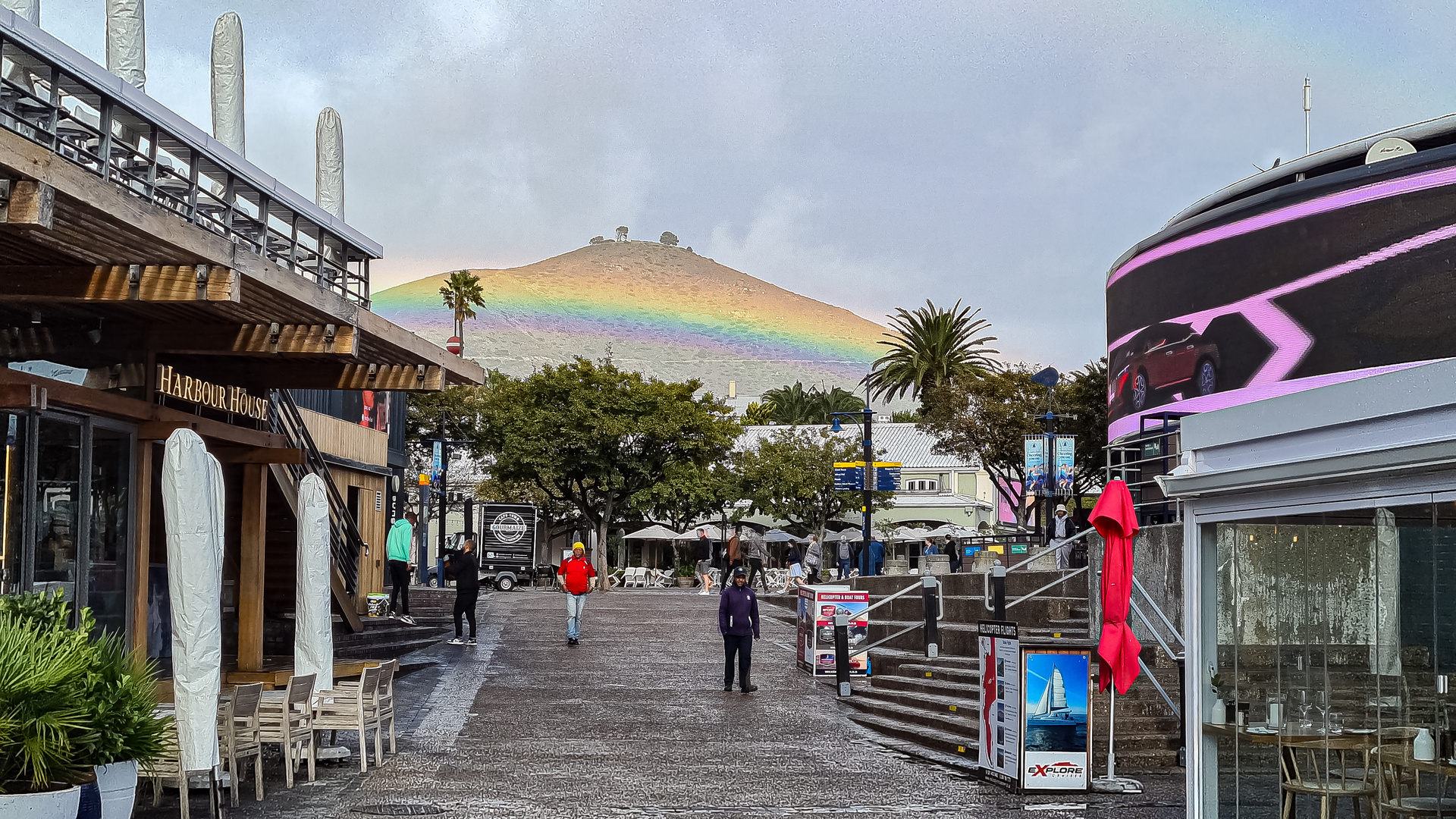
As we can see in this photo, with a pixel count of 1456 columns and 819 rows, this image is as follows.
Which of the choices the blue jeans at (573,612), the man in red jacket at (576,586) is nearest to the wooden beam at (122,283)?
the man in red jacket at (576,586)

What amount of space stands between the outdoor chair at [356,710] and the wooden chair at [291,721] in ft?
0.61

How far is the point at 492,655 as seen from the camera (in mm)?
22656

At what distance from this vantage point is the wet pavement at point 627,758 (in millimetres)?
11062

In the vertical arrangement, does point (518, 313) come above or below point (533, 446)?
above

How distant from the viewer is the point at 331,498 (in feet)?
76.5

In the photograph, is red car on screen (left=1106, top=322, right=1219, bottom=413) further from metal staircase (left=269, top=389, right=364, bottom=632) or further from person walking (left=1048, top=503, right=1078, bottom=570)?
metal staircase (left=269, top=389, right=364, bottom=632)

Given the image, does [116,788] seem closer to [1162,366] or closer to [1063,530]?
[1063,530]

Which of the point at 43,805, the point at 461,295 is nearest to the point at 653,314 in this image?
the point at 461,295

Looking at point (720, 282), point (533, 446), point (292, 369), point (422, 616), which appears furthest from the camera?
point (720, 282)

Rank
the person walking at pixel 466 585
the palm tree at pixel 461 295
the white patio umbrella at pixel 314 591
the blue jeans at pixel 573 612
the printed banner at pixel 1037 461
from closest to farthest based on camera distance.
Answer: the white patio umbrella at pixel 314 591
the person walking at pixel 466 585
the blue jeans at pixel 573 612
the printed banner at pixel 1037 461
the palm tree at pixel 461 295

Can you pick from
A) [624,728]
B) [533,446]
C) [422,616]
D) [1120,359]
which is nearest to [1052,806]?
[624,728]

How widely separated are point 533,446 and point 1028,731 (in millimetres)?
43018

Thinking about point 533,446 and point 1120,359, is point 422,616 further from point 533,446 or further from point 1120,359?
point 533,446

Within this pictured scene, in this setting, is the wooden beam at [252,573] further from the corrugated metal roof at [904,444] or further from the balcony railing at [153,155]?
the corrugated metal roof at [904,444]
